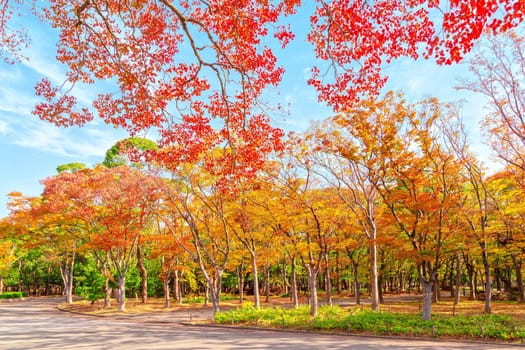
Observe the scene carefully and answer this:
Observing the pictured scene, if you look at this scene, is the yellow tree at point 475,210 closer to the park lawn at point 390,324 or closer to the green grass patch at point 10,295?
→ the park lawn at point 390,324

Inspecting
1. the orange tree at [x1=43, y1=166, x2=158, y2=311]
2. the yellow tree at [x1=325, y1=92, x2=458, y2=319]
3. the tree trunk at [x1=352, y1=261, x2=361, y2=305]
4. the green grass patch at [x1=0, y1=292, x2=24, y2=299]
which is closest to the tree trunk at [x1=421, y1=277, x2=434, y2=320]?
the yellow tree at [x1=325, y1=92, x2=458, y2=319]

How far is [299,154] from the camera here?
20.4 metres

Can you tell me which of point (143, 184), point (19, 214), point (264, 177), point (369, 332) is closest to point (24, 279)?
point (19, 214)

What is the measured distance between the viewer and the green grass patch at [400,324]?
1284 centimetres

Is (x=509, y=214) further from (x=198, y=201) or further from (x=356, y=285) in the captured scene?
(x=198, y=201)

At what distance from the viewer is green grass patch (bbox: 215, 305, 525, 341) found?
12.8 m

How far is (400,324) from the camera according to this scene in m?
14.4

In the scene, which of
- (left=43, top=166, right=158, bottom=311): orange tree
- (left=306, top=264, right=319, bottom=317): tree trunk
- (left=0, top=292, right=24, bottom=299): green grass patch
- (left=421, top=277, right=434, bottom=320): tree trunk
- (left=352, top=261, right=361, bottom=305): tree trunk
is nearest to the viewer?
(left=421, top=277, right=434, bottom=320): tree trunk

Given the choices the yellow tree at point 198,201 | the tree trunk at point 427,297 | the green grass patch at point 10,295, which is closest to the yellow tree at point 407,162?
the tree trunk at point 427,297

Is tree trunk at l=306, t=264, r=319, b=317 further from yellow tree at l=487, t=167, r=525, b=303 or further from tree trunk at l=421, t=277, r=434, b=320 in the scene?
yellow tree at l=487, t=167, r=525, b=303

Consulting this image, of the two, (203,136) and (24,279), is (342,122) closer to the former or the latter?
(203,136)

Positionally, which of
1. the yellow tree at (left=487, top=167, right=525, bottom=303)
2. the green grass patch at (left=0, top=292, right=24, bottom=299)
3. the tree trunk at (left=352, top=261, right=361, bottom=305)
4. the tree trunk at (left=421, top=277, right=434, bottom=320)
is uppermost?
the yellow tree at (left=487, top=167, right=525, bottom=303)

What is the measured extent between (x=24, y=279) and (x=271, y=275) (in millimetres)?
38670

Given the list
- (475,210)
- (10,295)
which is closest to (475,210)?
(475,210)
